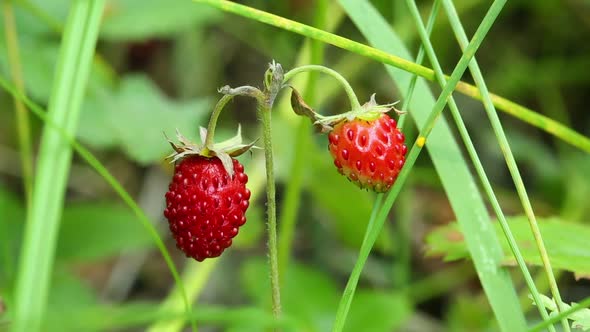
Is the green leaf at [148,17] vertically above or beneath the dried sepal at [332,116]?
above

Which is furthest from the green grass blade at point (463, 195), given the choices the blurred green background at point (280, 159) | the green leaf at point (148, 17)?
the green leaf at point (148, 17)

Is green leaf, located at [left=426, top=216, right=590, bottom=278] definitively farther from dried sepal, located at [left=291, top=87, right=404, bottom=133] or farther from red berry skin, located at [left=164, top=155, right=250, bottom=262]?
red berry skin, located at [left=164, top=155, right=250, bottom=262]

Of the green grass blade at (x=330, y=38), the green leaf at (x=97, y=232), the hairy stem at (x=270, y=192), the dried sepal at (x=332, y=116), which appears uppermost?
the green leaf at (x=97, y=232)

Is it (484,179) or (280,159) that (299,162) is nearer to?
(280,159)

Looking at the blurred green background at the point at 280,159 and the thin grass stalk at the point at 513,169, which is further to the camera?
the blurred green background at the point at 280,159

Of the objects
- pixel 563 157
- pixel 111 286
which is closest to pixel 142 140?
pixel 111 286

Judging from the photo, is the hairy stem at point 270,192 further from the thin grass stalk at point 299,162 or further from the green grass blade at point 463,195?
the thin grass stalk at point 299,162

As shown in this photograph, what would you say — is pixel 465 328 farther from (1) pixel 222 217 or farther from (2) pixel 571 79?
(1) pixel 222 217
